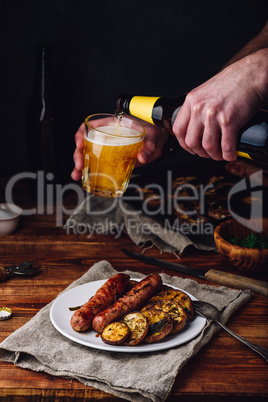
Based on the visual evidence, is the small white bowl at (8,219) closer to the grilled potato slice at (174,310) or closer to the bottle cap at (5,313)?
the bottle cap at (5,313)

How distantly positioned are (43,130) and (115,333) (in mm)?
1423

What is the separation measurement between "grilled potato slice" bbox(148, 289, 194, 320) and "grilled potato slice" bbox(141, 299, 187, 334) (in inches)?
1.2

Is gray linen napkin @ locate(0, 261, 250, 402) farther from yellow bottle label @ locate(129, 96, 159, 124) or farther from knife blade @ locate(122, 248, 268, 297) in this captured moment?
yellow bottle label @ locate(129, 96, 159, 124)

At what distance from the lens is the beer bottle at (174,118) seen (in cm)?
149

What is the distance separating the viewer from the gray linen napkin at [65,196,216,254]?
7.06ft

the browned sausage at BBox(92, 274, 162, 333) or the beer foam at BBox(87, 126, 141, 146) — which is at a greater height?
the beer foam at BBox(87, 126, 141, 146)

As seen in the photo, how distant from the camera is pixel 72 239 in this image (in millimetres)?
2232

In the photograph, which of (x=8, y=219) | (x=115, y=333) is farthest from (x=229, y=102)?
(x=8, y=219)

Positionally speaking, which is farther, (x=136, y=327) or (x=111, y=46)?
(x=111, y=46)

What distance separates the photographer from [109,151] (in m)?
1.72

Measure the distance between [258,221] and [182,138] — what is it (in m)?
0.62

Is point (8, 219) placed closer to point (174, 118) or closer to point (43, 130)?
point (43, 130)

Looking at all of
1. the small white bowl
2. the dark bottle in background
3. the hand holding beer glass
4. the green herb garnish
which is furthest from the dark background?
the green herb garnish

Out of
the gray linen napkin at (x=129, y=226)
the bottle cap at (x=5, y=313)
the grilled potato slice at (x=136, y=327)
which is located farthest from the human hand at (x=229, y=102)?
the bottle cap at (x=5, y=313)
